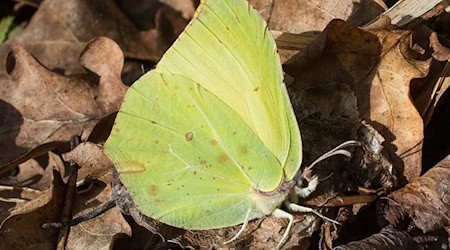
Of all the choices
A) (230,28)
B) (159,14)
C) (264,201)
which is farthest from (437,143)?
(159,14)

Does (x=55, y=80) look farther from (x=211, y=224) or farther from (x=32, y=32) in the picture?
(x=211, y=224)

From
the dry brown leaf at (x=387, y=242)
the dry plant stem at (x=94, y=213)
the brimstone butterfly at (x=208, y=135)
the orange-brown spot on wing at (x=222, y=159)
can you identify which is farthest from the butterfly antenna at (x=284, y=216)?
the dry plant stem at (x=94, y=213)

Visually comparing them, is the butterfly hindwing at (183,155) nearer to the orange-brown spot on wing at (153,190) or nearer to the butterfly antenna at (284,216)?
the orange-brown spot on wing at (153,190)

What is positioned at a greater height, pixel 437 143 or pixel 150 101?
pixel 150 101

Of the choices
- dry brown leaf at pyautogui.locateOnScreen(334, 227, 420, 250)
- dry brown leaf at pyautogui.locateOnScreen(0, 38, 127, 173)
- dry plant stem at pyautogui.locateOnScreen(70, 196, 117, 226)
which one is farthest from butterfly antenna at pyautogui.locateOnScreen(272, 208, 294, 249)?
dry brown leaf at pyautogui.locateOnScreen(0, 38, 127, 173)

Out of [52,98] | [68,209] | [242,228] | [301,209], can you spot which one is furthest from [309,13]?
[68,209]

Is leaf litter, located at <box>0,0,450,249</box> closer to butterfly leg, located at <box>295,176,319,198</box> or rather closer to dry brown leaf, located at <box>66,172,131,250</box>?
dry brown leaf, located at <box>66,172,131,250</box>
